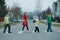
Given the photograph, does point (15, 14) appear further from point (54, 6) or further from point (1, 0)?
point (1, 0)

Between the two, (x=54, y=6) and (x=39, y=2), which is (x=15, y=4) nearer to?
(x=39, y=2)

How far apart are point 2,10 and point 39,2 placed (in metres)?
68.2

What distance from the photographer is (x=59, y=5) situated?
112375mm

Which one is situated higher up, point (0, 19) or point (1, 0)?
point (1, 0)

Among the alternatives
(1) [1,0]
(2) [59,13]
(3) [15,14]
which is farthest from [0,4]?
(3) [15,14]

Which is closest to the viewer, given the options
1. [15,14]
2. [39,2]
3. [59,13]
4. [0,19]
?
[0,19]

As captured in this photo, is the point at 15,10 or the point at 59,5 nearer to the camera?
the point at 59,5

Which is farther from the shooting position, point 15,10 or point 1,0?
point 15,10

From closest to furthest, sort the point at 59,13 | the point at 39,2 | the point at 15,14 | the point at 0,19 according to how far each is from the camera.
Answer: the point at 0,19 < the point at 59,13 < the point at 15,14 < the point at 39,2

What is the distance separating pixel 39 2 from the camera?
491 ft

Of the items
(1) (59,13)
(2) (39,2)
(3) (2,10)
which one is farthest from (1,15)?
(2) (39,2)

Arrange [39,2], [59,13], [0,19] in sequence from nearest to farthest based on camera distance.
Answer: [0,19] < [59,13] < [39,2]

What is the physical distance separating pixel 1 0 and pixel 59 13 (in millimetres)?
32752

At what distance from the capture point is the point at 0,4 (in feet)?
270
